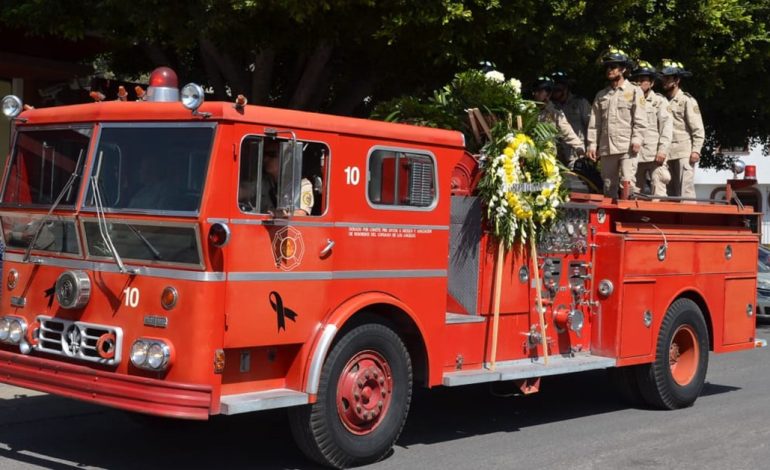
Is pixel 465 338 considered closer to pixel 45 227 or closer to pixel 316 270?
pixel 316 270

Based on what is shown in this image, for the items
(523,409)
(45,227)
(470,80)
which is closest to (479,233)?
(470,80)

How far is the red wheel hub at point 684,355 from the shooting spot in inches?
396

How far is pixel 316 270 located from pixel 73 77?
387 inches

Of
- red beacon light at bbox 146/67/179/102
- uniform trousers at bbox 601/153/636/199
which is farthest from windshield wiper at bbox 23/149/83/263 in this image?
uniform trousers at bbox 601/153/636/199

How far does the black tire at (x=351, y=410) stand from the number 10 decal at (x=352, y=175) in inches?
38.3

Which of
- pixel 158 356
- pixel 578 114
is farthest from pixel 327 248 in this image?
pixel 578 114

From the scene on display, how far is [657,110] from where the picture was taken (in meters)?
11.0

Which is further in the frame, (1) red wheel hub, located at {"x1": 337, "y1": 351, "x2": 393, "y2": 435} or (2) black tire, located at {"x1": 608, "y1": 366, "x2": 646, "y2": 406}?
(2) black tire, located at {"x1": 608, "y1": 366, "x2": 646, "y2": 406}

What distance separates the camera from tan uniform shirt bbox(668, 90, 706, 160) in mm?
11523

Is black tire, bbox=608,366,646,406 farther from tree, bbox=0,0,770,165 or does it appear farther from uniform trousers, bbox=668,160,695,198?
tree, bbox=0,0,770,165

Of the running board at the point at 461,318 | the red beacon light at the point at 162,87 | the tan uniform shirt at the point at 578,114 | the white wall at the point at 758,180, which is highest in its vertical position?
the white wall at the point at 758,180

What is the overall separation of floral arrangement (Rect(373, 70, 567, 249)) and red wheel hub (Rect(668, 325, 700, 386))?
7.25ft

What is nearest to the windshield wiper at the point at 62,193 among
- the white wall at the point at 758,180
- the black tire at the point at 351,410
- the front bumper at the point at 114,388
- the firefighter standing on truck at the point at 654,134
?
the front bumper at the point at 114,388

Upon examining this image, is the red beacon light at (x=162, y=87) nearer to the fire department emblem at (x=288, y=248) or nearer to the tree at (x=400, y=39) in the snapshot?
the fire department emblem at (x=288, y=248)
